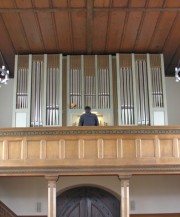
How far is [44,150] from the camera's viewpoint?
10680mm

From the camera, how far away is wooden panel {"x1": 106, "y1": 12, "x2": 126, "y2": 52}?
41.8 feet

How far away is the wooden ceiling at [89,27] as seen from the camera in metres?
12.2

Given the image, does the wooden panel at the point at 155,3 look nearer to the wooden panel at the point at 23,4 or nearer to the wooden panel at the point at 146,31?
the wooden panel at the point at 146,31

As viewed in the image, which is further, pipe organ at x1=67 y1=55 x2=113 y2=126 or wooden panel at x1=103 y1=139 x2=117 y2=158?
pipe organ at x1=67 y1=55 x2=113 y2=126

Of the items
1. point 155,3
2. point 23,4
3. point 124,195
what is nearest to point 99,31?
point 155,3

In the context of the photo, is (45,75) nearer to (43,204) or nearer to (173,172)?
(43,204)

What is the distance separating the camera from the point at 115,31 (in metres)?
13.5

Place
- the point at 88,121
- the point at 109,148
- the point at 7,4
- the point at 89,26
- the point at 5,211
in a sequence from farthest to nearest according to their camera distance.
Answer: the point at 89,26
the point at 5,211
the point at 7,4
the point at 88,121
the point at 109,148

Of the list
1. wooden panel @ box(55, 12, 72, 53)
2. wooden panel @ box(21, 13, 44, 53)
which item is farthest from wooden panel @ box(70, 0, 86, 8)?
wooden panel @ box(21, 13, 44, 53)

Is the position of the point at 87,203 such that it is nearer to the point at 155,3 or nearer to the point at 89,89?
the point at 89,89

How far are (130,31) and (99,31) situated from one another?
1.02 m

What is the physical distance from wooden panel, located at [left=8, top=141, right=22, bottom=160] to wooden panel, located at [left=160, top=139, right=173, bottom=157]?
12.1 feet

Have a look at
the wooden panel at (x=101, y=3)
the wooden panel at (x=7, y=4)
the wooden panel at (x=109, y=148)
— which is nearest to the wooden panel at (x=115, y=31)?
the wooden panel at (x=101, y=3)

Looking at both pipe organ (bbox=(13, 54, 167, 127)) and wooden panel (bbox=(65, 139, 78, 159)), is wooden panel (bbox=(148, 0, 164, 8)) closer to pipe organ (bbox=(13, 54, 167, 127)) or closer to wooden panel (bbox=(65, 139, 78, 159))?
pipe organ (bbox=(13, 54, 167, 127))
